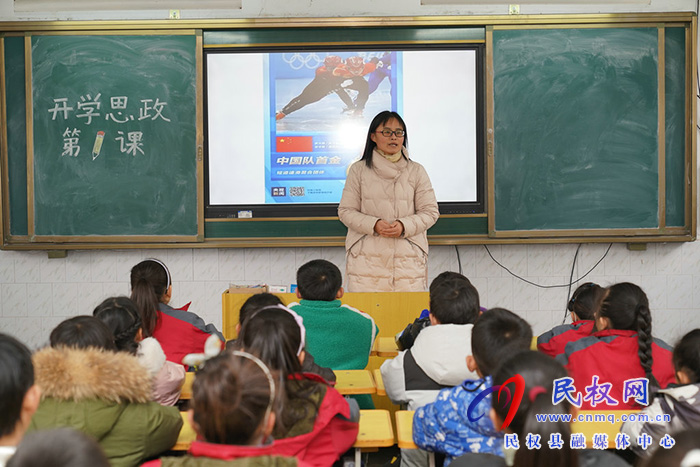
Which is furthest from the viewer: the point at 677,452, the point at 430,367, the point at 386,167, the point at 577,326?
the point at 386,167

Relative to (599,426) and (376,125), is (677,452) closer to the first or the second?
(599,426)

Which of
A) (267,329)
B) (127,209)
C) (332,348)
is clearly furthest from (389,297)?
(127,209)

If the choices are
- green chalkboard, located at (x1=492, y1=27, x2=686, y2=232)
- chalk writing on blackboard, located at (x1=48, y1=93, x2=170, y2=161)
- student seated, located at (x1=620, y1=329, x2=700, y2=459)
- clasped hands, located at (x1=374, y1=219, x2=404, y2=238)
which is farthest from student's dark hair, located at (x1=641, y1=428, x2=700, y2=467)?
chalk writing on blackboard, located at (x1=48, y1=93, x2=170, y2=161)

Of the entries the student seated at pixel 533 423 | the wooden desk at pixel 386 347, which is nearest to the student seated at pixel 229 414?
the student seated at pixel 533 423

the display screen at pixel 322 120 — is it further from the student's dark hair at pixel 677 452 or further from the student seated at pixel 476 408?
the student's dark hair at pixel 677 452

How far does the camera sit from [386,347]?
10.4 feet

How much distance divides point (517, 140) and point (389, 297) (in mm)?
1897

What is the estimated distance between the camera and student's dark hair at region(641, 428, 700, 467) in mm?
842

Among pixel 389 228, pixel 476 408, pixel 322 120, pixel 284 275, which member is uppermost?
pixel 322 120

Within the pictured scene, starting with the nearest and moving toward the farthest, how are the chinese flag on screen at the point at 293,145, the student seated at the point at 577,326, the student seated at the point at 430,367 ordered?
1. the student seated at the point at 430,367
2. the student seated at the point at 577,326
3. the chinese flag on screen at the point at 293,145

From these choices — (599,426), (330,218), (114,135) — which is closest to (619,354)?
(599,426)

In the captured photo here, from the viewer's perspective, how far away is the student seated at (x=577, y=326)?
2.78 metres

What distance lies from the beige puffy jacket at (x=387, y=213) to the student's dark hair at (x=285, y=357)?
2.42 m

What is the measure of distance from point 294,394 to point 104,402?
0.50 metres
